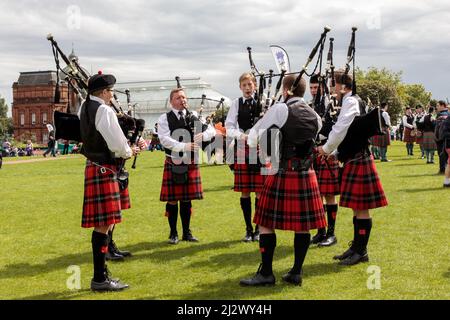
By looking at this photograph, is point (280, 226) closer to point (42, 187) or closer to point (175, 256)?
point (175, 256)

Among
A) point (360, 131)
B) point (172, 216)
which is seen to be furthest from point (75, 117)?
point (360, 131)

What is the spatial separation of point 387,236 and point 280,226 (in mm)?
2601

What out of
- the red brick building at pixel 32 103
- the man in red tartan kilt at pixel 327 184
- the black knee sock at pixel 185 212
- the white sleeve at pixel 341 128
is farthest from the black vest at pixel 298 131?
the red brick building at pixel 32 103

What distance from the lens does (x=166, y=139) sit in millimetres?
6492

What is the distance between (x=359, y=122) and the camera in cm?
546

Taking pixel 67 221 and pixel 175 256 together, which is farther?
pixel 67 221

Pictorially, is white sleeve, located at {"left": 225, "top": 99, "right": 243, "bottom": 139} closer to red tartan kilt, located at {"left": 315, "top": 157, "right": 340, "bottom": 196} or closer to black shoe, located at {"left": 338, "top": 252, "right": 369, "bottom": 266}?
red tartan kilt, located at {"left": 315, "top": 157, "right": 340, "bottom": 196}

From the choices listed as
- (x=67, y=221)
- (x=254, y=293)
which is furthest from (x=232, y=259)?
(x=67, y=221)

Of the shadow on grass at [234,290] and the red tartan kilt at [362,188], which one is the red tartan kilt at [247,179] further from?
the shadow on grass at [234,290]

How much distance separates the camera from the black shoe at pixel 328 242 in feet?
21.1

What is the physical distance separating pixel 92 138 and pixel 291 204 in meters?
1.91

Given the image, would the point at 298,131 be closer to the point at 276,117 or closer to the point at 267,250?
the point at 276,117

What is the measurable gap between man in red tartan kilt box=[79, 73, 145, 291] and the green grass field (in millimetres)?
332
